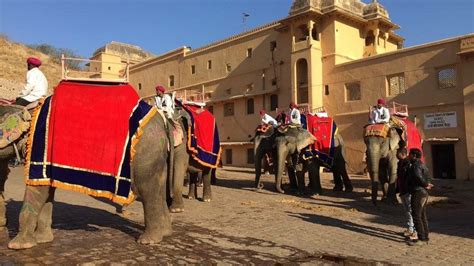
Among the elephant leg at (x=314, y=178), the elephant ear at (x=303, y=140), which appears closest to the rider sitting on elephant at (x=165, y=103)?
the elephant ear at (x=303, y=140)

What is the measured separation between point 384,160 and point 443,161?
15672 mm

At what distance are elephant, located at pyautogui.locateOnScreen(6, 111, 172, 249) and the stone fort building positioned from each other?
13.0 m

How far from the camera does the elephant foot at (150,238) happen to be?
5965mm

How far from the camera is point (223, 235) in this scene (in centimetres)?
689

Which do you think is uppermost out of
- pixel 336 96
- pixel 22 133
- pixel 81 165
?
pixel 336 96

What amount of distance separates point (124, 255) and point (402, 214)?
649 centimetres

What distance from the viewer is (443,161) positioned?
2514cm

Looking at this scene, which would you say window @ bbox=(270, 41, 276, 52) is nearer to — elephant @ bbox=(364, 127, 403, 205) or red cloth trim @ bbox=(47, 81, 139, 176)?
elephant @ bbox=(364, 127, 403, 205)

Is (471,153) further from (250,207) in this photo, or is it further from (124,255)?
(124,255)

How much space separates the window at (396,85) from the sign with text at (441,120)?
2394 mm

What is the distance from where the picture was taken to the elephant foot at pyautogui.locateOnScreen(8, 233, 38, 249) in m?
5.65

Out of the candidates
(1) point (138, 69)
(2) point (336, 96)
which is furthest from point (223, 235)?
(1) point (138, 69)

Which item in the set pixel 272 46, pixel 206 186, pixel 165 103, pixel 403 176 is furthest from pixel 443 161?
pixel 165 103

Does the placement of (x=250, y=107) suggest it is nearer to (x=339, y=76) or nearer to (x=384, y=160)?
(x=339, y=76)
